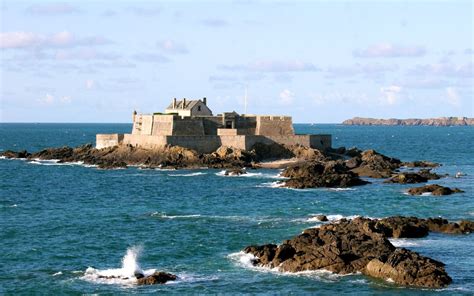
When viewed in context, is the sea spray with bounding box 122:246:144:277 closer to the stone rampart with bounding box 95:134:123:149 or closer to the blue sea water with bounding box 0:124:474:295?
the blue sea water with bounding box 0:124:474:295

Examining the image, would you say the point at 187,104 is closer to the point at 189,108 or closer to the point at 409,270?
the point at 189,108

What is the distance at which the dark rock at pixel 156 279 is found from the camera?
34406mm

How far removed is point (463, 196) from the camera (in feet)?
202

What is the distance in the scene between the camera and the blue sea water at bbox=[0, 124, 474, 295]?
113 feet

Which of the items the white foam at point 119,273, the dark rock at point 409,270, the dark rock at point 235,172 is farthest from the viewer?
the dark rock at point 235,172

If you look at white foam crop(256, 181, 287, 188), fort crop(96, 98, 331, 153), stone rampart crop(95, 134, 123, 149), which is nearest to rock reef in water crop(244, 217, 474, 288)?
white foam crop(256, 181, 287, 188)

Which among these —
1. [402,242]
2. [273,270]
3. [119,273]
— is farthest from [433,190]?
[119,273]

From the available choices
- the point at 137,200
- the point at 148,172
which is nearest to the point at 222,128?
the point at 148,172

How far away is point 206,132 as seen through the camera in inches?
3696

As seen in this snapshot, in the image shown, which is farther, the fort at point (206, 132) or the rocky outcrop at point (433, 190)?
the fort at point (206, 132)

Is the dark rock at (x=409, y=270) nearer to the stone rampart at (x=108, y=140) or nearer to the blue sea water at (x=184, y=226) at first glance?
the blue sea water at (x=184, y=226)

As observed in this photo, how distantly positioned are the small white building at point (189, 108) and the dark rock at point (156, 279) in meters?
63.9

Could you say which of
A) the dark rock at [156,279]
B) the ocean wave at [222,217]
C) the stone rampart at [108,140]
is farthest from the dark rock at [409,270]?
the stone rampart at [108,140]

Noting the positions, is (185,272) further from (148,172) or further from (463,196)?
(148,172)
